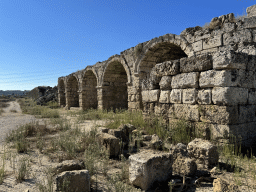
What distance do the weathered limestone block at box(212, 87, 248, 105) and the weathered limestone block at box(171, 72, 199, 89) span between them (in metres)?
0.48

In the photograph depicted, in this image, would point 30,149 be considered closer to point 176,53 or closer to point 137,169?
point 137,169

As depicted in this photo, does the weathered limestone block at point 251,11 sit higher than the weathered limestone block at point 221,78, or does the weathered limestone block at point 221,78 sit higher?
the weathered limestone block at point 251,11

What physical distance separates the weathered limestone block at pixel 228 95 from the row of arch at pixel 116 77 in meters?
3.56

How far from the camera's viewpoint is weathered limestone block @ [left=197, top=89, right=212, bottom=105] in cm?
358

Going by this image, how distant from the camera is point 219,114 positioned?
3436 mm

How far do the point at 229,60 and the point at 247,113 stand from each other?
4.04ft

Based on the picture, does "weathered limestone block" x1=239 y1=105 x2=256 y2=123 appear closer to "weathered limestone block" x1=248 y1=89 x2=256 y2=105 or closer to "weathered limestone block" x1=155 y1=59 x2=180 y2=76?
"weathered limestone block" x1=248 y1=89 x2=256 y2=105

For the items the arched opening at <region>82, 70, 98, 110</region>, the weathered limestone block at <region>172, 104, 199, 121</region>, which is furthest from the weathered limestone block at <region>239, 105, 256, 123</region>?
the arched opening at <region>82, 70, 98, 110</region>

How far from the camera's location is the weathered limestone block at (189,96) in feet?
12.7

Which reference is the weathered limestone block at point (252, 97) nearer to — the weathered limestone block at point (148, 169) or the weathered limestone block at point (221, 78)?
the weathered limestone block at point (221, 78)

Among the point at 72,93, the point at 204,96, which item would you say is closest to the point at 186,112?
the point at 204,96

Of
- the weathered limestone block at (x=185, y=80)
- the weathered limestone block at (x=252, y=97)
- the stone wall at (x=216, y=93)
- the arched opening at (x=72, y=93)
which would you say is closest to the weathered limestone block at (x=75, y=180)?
the stone wall at (x=216, y=93)

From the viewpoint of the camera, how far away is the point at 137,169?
2.26 meters

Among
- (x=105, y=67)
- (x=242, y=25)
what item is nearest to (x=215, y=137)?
(x=242, y=25)
